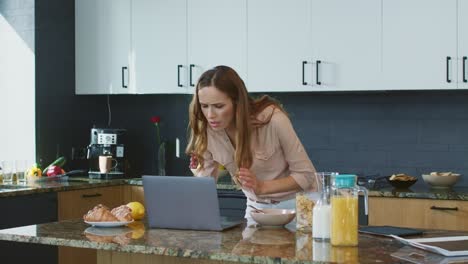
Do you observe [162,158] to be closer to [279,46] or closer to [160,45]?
[160,45]

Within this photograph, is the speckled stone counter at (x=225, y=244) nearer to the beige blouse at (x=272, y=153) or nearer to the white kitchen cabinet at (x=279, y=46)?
the beige blouse at (x=272, y=153)

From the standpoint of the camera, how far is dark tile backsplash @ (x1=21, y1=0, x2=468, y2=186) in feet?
16.0

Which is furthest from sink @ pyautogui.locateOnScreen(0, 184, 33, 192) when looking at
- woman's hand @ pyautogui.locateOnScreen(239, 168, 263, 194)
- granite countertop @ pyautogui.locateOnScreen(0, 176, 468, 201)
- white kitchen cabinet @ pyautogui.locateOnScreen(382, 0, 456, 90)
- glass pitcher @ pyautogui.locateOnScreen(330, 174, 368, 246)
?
glass pitcher @ pyautogui.locateOnScreen(330, 174, 368, 246)

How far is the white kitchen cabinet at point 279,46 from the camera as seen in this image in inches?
190

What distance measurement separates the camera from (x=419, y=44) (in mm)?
4527

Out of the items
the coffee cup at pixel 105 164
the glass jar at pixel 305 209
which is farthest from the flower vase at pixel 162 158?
the glass jar at pixel 305 209

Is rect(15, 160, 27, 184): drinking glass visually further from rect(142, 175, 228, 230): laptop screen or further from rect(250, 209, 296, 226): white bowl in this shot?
rect(250, 209, 296, 226): white bowl

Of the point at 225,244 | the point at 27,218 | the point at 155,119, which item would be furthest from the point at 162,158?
the point at 225,244

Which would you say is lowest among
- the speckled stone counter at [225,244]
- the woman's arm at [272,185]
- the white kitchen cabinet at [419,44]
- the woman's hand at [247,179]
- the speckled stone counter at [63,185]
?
the speckled stone counter at [225,244]

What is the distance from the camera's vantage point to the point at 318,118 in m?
5.24

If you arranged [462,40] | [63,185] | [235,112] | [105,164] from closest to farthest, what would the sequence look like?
[235,112] < [462,40] < [63,185] < [105,164]

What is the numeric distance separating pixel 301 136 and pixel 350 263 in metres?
3.06

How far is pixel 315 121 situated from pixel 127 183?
1.31 meters

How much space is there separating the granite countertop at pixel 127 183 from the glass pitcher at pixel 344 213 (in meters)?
1.87
